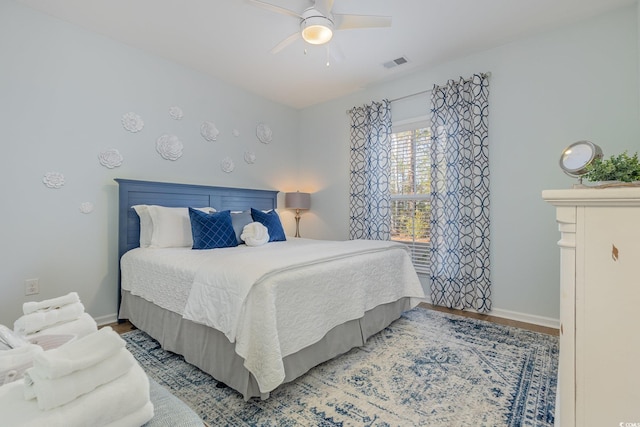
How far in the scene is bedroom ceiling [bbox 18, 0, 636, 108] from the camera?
7.82ft

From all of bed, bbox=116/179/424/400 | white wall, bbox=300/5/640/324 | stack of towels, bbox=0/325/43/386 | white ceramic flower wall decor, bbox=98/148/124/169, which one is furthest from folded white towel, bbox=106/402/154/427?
Result: white wall, bbox=300/5/640/324

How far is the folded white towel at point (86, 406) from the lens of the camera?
55 centimetres

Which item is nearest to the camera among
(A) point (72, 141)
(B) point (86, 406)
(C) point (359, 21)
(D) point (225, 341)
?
(B) point (86, 406)

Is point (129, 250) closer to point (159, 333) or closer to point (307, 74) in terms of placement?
point (159, 333)

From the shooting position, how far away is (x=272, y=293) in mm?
1610

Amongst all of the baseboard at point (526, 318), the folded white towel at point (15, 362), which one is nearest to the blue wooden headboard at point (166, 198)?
the folded white towel at point (15, 362)

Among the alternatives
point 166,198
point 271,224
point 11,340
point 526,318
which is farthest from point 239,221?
point 526,318

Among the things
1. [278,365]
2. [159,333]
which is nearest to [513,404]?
[278,365]

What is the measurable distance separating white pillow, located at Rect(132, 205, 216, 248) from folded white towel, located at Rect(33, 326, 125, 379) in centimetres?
224

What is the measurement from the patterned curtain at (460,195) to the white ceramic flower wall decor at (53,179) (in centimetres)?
361

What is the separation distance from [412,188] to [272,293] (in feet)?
8.34

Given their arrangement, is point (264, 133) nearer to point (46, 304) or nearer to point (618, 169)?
point (46, 304)

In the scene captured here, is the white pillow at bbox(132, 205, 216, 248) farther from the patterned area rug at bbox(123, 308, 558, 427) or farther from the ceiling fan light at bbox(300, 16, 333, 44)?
the ceiling fan light at bbox(300, 16, 333, 44)

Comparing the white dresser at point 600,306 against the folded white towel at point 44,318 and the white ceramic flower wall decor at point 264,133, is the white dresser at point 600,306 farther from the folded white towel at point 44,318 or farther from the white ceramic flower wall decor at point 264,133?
the white ceramic flower wall decor at point 264,133
